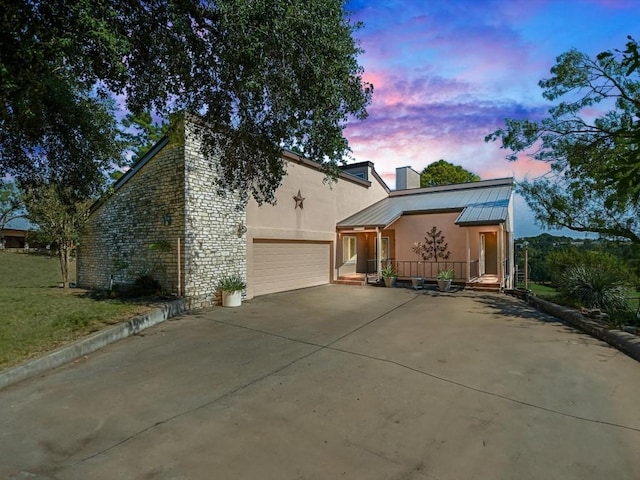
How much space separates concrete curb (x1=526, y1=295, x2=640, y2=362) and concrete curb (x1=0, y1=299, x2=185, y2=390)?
9576 mm

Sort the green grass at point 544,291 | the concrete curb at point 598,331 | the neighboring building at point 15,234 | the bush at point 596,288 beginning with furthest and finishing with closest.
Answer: the neighboring building at point 15,234 → the green grass at point 544,291 → the bush at point 596,288 → the concrete curb at point 598,331

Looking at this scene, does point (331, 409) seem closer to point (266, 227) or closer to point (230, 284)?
point (230, 284)

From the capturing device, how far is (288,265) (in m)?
14.5

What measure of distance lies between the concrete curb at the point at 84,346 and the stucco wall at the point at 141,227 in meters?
1.64

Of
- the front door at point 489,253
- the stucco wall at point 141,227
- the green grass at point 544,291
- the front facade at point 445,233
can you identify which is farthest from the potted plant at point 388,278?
the stucco wall at point 141,227

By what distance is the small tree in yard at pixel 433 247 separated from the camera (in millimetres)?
16656

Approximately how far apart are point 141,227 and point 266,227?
13.7 ft

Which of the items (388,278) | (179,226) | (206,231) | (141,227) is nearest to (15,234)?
(141,227)

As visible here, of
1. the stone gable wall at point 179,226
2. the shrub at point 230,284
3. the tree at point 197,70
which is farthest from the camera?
the shrub at point 230,284

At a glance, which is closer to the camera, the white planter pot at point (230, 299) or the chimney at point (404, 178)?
the white planter pot at point (230, 299)

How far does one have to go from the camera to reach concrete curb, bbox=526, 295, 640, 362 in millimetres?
6198

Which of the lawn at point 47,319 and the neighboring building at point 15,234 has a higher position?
the neighboring building at point 15,234

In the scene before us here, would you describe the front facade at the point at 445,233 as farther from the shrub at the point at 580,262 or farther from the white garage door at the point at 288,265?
the shrub at the point at 580,262

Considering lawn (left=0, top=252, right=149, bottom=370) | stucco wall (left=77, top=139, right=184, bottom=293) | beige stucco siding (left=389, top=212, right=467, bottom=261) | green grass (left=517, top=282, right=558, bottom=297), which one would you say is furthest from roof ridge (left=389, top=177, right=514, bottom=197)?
lawn (left=0, top=252, right=149, bottom=370)
